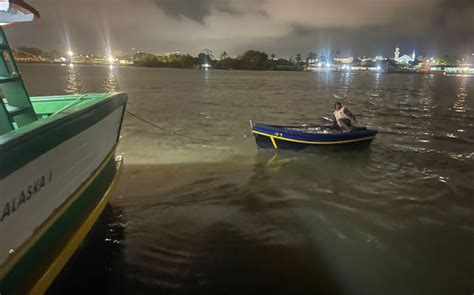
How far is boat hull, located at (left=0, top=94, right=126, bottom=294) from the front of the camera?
378cm

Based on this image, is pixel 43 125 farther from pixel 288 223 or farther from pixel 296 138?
pixel 296 138

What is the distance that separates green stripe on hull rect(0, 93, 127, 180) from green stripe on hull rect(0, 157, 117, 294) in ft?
3.96

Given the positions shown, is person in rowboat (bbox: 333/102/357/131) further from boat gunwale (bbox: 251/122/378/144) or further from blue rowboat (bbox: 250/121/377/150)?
boat gunwale (bbox: 251/122/378/144)

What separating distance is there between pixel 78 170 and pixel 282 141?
10.3m

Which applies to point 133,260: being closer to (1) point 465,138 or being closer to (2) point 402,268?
(2) point 402,268

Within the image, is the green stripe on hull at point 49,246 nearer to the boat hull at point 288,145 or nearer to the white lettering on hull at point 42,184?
the white lettering on hull at point 42,184

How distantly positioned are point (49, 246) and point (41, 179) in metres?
1.07

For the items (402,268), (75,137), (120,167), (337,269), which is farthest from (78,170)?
(402,268)

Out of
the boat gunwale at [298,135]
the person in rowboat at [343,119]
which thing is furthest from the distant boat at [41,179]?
the person in rowboat at [343,119]

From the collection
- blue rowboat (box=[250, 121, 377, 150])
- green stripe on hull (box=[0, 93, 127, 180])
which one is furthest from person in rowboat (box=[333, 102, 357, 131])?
green stripe on hull (box=[0, 93, 127, 180])

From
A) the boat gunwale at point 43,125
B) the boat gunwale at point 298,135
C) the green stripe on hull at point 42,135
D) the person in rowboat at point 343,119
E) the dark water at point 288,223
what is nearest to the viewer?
the green stripe on hull at point 42,135

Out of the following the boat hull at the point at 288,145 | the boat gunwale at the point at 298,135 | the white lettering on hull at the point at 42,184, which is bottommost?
the boat hull at the point at 288,145

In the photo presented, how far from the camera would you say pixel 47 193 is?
460 centimetres

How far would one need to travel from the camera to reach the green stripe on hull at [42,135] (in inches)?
144
